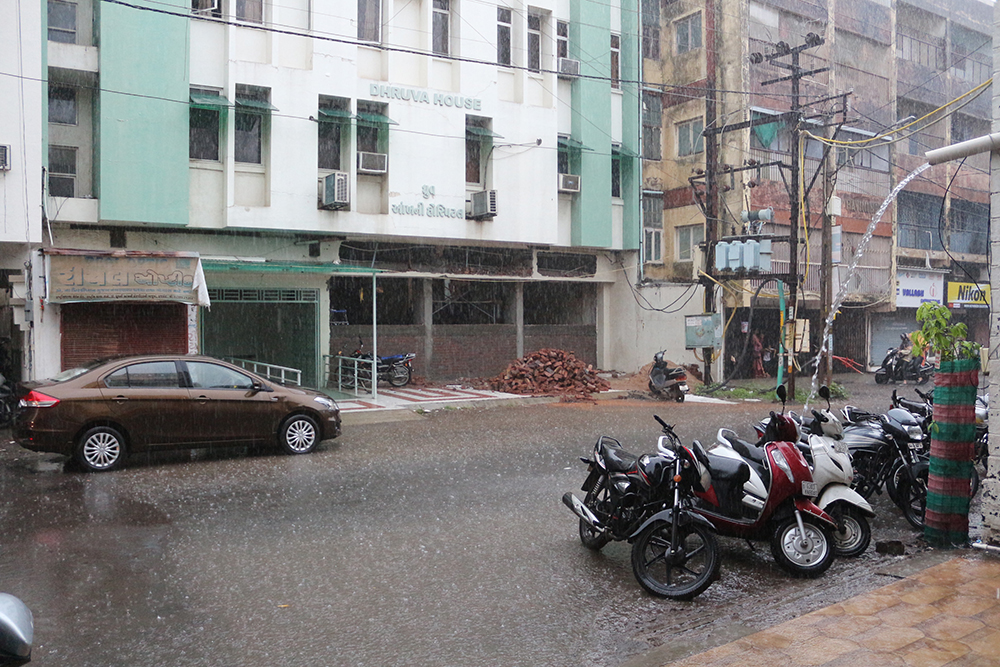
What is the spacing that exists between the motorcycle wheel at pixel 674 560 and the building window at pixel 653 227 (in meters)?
20.8

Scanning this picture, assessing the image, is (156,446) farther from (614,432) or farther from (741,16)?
(741,16)

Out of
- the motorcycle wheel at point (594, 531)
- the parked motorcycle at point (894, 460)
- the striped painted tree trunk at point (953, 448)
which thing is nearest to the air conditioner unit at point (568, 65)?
the parked motorcycle at point (894, 460)

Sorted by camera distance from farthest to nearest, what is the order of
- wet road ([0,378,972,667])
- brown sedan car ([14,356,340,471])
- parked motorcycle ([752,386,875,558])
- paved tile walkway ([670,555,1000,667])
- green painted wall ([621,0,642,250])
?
green painted wall ([621,0,642,250]) → brown sedan car ([14,356,340,471]) → parked motorcycle ([752,386,875,558]) → wet road ([0,378,972,667]) → paved tile walkway ([670,555,1000,667])

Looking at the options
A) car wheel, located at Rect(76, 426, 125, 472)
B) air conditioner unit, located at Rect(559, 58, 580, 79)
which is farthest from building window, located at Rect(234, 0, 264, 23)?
car wheel, located at Rect(76, 426, 125, 472)

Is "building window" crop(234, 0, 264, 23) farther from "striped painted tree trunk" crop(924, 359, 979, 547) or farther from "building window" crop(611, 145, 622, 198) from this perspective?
"striped painted tree trunk" crop(924, 359, 979, 547)

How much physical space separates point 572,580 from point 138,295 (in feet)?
37.2

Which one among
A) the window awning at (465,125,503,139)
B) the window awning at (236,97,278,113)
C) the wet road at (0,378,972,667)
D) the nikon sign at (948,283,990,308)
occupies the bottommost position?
the wet road at (0,378,972,667)

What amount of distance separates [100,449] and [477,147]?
545 inches

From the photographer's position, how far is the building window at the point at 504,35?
21.8m

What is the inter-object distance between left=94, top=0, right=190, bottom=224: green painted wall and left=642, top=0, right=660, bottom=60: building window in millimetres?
14677

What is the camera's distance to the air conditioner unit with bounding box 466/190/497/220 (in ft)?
66.3

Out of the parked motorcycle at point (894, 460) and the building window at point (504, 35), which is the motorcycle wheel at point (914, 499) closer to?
the parked motorcycle at point (894, 460)

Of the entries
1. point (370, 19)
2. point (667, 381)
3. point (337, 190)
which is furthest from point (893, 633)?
point (370, 19)

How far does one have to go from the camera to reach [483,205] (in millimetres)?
20422
